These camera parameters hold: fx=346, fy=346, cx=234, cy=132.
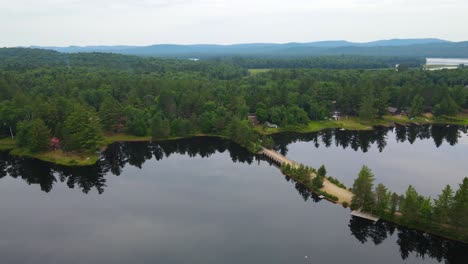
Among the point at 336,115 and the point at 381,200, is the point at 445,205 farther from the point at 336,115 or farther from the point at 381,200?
the point at 336,115

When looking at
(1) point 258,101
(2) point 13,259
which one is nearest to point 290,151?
(1) point 258,101

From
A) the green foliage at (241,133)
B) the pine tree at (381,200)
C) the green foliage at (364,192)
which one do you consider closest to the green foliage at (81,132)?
the green foliage at (241,133)

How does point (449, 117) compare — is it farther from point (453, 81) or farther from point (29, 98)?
Answer: point (29, 98)

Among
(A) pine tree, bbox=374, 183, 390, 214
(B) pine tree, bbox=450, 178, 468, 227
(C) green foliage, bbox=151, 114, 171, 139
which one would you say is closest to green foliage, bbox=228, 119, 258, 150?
(C) green foliage, bbox=151, 114, 171, 139

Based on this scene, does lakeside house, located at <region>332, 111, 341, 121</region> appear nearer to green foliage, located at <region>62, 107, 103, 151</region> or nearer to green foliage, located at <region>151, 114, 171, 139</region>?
green foliage, located at <region>151, 114, 171, 139</region>

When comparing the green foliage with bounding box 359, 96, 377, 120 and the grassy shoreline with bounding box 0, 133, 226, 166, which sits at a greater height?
the green foliage with bounding box 359, 96, 377, 120

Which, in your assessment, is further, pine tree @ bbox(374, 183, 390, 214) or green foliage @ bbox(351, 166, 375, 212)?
green foliage @ bbox(351, 166, 375, 212)
